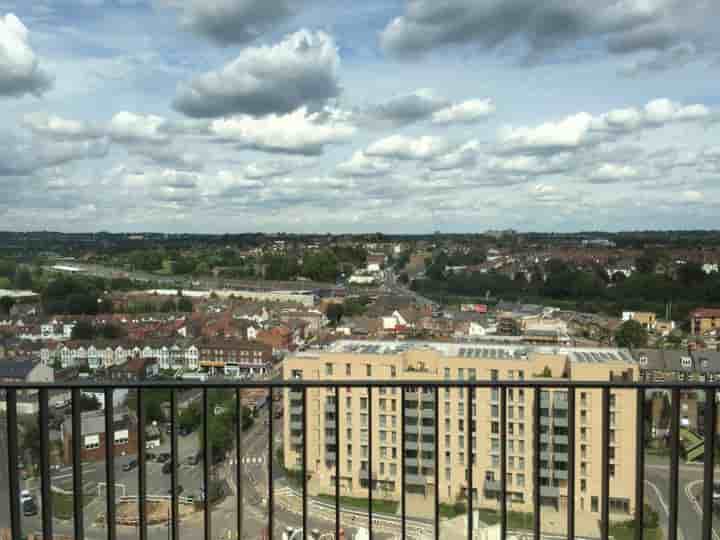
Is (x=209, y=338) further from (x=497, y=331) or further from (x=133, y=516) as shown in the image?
(x=133, y=516)

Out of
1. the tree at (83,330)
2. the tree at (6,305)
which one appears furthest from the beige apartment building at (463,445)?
the tree at (6,305)

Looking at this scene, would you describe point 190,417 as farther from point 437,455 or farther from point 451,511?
point 451,511

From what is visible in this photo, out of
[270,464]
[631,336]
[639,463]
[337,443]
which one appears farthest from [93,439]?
[631,336]

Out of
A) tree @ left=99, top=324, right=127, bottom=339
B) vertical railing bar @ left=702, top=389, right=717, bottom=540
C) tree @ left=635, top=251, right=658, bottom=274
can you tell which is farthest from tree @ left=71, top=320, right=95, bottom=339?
tree @ left=635, top=251, right=658, bottom=274

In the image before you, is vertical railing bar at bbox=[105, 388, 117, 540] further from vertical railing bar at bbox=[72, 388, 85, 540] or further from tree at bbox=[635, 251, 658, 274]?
tree at bbox=[635, 251, 658, 274]

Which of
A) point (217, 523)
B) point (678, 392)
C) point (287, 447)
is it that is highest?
point (678, 392)

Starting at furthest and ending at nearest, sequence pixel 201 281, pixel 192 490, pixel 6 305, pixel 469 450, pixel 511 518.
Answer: pixel 201 281, pixel 6 305, pixel 511 518, pixel 192 490, pixel 469 450

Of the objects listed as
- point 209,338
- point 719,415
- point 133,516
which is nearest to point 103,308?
point 209,338
